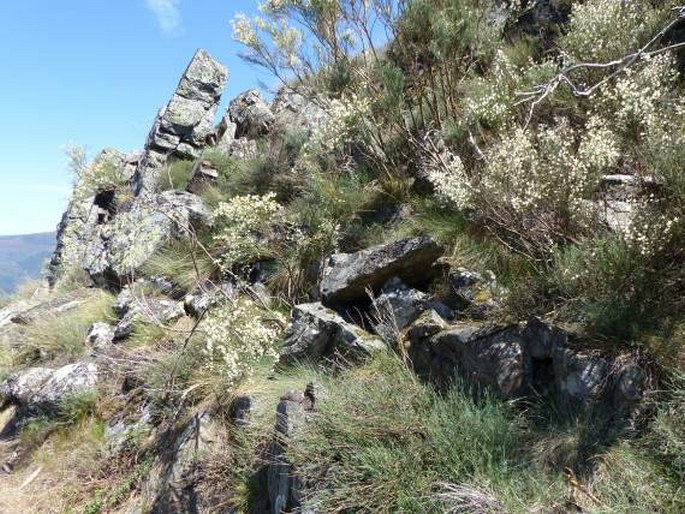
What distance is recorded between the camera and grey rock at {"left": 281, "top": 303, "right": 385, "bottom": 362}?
15.8 feet

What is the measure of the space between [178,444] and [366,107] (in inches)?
186

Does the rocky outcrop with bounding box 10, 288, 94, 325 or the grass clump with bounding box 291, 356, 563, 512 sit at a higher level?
the rocky outcrop with bounding box 10, 288, 94, 325

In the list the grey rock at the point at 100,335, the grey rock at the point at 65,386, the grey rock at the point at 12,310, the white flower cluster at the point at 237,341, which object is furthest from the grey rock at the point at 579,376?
the grey rock at the point at 12,310

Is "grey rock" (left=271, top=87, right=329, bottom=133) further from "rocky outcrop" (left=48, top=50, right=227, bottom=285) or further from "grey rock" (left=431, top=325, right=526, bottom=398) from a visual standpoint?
"grey rock" (left=431, top=325, right=526, bottom=398)

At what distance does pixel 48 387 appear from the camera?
7.03 metres

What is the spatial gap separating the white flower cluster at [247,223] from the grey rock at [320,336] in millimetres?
1511

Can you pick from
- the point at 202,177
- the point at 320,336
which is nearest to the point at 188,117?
the point at 202,177

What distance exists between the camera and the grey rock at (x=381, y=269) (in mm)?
4977

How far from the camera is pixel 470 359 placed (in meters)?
3.84

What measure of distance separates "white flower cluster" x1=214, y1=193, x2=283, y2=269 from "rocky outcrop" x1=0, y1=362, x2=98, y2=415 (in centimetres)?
248

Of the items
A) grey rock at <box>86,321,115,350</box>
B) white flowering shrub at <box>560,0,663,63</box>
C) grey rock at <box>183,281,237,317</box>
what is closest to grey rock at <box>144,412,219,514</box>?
grey rock at <box>183,281,237,317</box>

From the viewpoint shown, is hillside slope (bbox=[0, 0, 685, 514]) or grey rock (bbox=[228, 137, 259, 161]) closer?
hillside slope (bbox=[0, 0, 685, 514])

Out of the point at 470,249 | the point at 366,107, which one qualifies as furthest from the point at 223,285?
the point at 470,249

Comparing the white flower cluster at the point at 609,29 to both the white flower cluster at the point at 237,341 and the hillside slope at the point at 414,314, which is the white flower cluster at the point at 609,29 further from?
the white flower cluster at the point at 237,341
